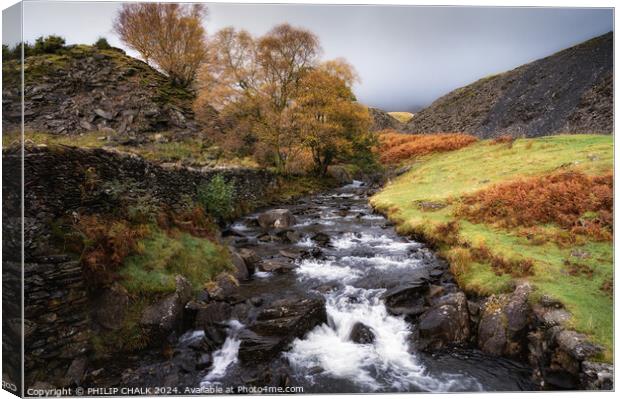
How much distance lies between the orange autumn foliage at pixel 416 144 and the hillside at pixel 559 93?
23.6 ft

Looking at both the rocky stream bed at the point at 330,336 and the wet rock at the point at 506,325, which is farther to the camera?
the wet rock at the point at 506,325

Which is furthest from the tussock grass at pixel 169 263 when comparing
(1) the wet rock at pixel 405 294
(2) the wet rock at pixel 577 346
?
(2) the wet rock at pixel 577 346

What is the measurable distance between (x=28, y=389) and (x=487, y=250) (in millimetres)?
12167

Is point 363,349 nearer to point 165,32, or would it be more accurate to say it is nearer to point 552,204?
point 552,204

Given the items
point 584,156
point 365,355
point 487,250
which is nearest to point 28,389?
point 365,355

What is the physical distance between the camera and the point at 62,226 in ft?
26.0

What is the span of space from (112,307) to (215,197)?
336 inches

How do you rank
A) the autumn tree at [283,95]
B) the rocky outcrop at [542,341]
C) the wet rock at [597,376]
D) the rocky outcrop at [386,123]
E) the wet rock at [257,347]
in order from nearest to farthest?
the wet rock at [597,376] < the rocky outcrop at [542,341] < the wet rock at [257,347] < the autumn tree at [283,95] < the rocky outcrop at [386,123]

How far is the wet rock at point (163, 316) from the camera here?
8062 millimetres

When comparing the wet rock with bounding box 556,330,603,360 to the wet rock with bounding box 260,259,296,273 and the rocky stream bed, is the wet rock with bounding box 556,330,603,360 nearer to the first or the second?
the rocky stream bed

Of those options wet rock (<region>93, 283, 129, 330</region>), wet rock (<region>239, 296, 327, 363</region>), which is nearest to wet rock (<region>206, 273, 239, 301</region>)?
wet rock (<region>239, 296, 327, 363</region>)

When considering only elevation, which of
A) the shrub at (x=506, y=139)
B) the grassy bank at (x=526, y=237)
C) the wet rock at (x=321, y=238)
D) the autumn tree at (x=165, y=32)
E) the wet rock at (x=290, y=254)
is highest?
the autumn tree at (x=165, y=32)

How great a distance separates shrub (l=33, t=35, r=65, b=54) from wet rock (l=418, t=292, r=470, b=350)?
35.5ft

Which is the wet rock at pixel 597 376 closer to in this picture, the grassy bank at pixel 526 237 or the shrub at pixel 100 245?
the grassy bank at pixel 526 237
